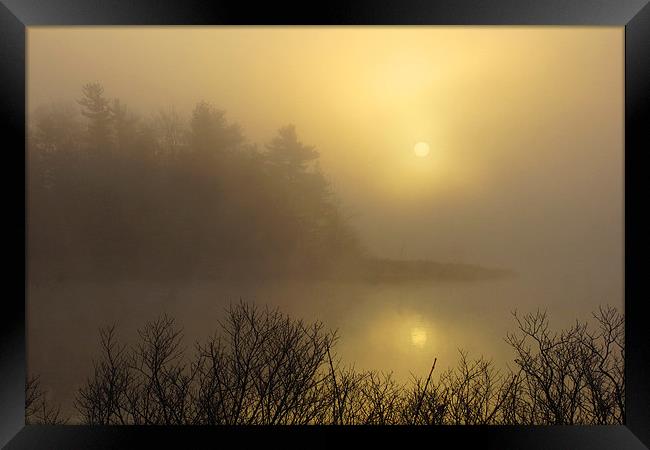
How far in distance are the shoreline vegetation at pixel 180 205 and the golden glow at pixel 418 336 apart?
331mm

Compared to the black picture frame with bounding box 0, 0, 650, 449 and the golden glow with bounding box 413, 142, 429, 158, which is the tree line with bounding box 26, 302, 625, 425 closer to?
the black picture frame with bounding box 0, 0, 650, 449

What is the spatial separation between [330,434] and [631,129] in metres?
1.62

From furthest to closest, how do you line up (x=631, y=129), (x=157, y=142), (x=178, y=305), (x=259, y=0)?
1. (x=157, y=142)
2. (x=178, y=305)
3. (x=631, y=129)
4. (x=259, y=0)

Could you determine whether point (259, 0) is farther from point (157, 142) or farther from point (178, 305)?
point (178, 305)

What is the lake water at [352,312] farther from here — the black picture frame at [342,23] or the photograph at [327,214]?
the black picture frame at [342,23]

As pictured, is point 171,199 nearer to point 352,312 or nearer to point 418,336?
point 352,312

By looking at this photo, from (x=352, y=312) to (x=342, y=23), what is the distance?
5.94 ft

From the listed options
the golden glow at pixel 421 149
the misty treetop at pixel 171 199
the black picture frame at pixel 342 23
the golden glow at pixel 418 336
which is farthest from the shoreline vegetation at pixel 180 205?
the black picture frame at pixel 342 23

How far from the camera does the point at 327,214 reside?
9.52 feet

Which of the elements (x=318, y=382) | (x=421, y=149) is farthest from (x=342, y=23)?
(x=318, y=382)

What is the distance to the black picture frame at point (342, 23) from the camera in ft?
5.31

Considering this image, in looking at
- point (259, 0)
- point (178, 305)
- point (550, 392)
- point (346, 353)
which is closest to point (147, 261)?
point (178, 305)

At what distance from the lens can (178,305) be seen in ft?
8.97

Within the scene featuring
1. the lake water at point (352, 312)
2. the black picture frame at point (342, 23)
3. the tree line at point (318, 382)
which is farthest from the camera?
the tree line at point (318, 382)
